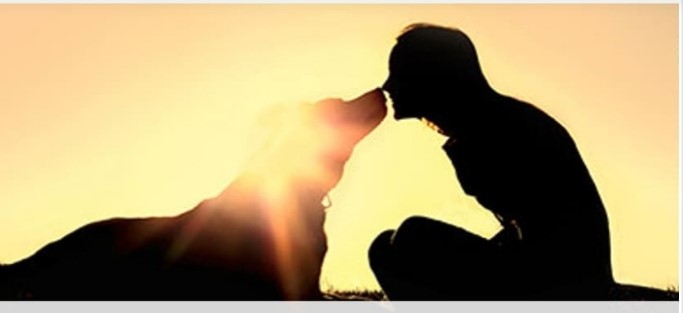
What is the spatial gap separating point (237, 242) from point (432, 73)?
2.80 feet

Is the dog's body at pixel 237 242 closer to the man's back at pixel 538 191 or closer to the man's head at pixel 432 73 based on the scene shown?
the man's head at pixel 432 73

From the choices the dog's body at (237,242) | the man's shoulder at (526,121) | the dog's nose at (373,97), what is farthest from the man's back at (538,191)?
the dog's body at (237,242)

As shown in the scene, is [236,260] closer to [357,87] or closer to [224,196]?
[224,196]

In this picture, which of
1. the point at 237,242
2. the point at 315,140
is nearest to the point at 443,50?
the point at 315,140

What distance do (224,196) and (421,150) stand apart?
659 mm

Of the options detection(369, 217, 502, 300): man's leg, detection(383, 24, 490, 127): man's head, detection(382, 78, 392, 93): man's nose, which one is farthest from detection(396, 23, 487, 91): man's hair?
detection(369, 217, 502, 300): man's leg

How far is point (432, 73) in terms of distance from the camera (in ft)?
11.3

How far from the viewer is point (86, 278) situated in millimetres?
3340

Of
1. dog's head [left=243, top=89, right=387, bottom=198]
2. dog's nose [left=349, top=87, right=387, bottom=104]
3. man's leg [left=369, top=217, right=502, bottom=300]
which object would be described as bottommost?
man's leg [left=369, top=217, right=502, bottom=300]

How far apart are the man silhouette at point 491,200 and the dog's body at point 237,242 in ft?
0.69

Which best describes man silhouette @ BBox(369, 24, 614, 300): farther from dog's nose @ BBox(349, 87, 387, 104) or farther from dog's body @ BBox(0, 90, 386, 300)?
dog's body @ BBox(0, 90, 386, 300)

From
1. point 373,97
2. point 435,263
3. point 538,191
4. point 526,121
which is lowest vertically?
point 435,263

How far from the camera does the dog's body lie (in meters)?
3.31

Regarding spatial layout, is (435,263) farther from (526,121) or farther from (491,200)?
(526,121)
